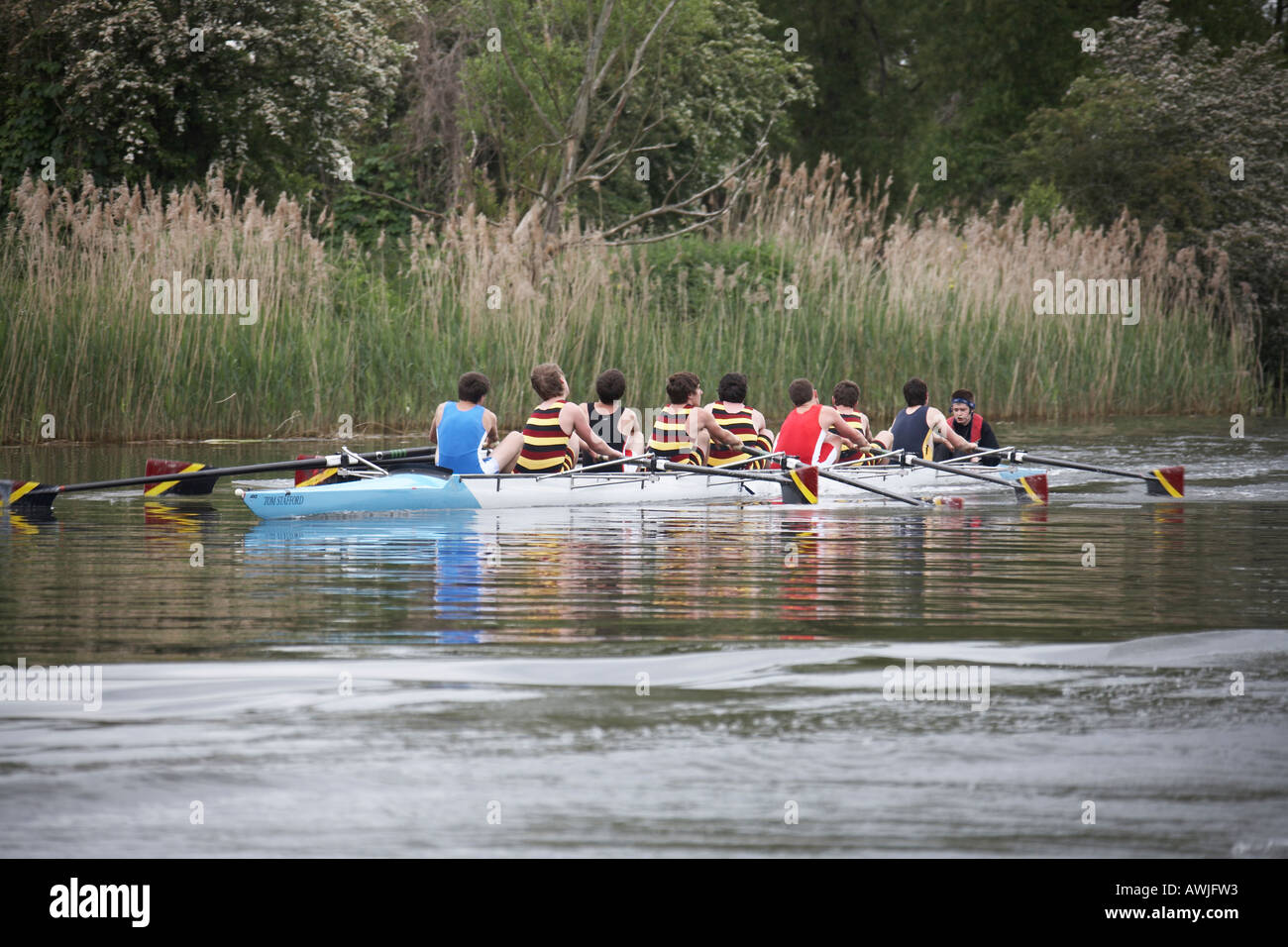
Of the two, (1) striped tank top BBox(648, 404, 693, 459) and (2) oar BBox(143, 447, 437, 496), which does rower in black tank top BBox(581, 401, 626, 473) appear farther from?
(2) oar BBox(143, 447, 437, 496)

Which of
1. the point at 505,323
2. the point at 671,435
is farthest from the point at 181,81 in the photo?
the point at 671,435

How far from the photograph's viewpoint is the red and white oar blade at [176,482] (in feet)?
37.4

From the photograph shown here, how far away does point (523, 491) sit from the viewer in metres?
11.8

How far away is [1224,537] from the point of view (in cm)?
1066

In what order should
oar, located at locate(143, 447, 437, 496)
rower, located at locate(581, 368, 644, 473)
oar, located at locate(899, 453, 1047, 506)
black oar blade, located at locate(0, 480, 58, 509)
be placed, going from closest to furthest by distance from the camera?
black oar blade, located at locate(0, 480, 58, 509) < oar, located at locate(143, 447, 437, 496) < rower, located at locate(581, 368, 644, 473) < oar, located at locate(899, 453, 1047, 506)

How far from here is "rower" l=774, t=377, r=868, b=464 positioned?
13227 mm

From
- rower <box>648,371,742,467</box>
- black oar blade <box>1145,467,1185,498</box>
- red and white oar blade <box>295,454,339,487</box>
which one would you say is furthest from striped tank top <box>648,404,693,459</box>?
black oar blade <box>1145,467,1185,498</box>

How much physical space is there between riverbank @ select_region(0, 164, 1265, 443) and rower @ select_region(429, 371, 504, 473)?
15.8 ft

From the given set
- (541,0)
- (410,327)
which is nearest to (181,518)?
(410,327)

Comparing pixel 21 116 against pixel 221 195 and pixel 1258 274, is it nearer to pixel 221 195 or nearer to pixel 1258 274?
pixel 221 195

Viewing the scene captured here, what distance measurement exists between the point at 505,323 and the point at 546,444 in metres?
5.65

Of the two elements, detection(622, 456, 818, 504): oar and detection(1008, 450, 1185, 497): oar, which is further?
detection(1008, 450, 1185, 497): oar

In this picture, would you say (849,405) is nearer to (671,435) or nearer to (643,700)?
(671,435)

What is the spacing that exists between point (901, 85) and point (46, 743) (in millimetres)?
40810
